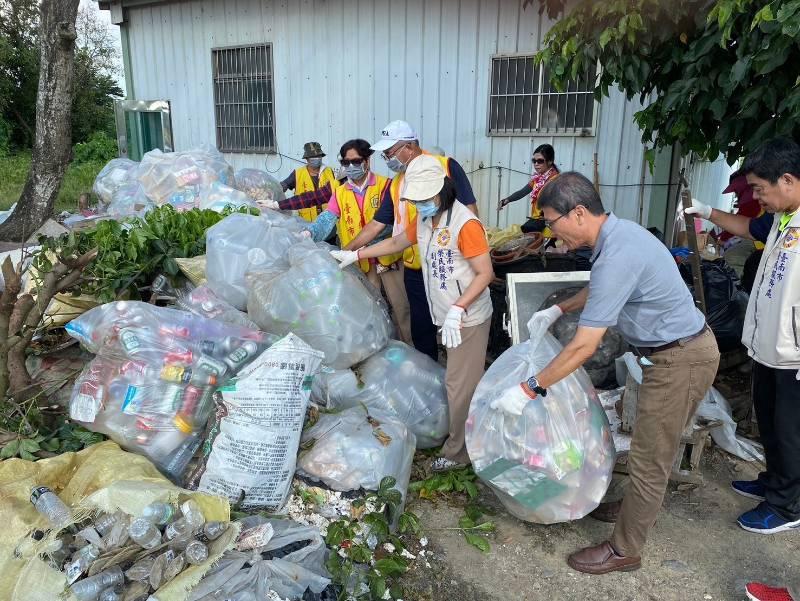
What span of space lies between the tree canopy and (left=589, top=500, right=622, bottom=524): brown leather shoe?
1.77 m

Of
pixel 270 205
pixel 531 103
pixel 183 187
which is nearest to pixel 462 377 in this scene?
pixel 270 205

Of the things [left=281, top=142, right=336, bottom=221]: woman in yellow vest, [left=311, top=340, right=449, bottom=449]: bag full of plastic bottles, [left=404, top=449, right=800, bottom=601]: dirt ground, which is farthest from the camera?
[left=281, top=142, right=336, bottom=221]: woman in yellow vest

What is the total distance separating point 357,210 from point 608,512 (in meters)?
2.24

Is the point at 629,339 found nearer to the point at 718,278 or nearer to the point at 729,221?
the point at 729,221

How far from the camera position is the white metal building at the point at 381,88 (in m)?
5.45

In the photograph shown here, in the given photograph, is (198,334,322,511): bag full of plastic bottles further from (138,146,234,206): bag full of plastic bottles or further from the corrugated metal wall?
Result: the corrugated metal wall

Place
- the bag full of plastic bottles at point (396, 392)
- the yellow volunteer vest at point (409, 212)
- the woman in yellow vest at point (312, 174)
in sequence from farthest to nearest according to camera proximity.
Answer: the woman in yellow vest at point (312, 174)
the yellow volunteer vest at point (409, 212)
the bag full of plastic bottles at point (396, 392)

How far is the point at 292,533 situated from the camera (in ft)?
6.87

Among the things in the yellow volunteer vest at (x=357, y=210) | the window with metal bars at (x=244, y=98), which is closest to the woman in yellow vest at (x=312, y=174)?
the yellow volunteer vest at (x=357, y=210)

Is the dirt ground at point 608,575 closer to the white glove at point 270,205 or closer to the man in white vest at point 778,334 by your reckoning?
the man in white vest at point 778,334

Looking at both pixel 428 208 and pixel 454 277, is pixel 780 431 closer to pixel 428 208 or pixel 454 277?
pixel 454 277

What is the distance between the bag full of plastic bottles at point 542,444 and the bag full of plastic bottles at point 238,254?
1470mm

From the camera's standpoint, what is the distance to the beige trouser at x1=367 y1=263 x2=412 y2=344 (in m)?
3.72

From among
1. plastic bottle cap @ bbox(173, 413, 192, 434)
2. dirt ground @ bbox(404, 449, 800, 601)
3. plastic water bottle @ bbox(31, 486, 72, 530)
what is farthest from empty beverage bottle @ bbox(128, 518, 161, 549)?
dirt ground @ bbox(404, 449, 800, 601)
